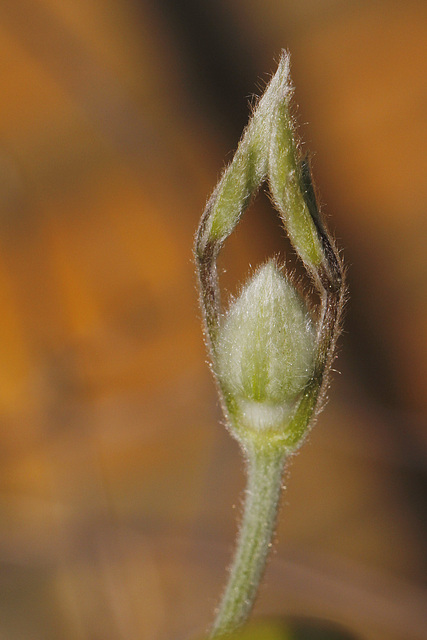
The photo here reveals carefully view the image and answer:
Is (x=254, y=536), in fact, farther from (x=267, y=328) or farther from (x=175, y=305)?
(x=175, y=305)

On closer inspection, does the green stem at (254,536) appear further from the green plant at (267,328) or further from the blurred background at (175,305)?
the blurred background at (175,305)

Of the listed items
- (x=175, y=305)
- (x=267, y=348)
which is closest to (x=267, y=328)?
(x=267, y=348)

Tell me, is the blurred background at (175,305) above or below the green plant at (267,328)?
above

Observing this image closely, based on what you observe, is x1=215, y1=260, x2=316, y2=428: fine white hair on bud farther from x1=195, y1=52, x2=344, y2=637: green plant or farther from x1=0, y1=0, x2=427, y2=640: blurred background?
x1=0, y1=0, x2=427, y2=640: blurred background

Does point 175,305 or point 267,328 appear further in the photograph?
point 175,305

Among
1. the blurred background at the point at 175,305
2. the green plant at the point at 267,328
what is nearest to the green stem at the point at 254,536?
the green plant at the point at 267,328

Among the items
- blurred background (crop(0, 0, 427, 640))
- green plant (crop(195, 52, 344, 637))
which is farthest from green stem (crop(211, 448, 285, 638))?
blurred background (crop(0, 0, 427, 640))

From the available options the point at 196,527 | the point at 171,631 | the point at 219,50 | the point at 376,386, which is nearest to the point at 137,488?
the point at 196,527
